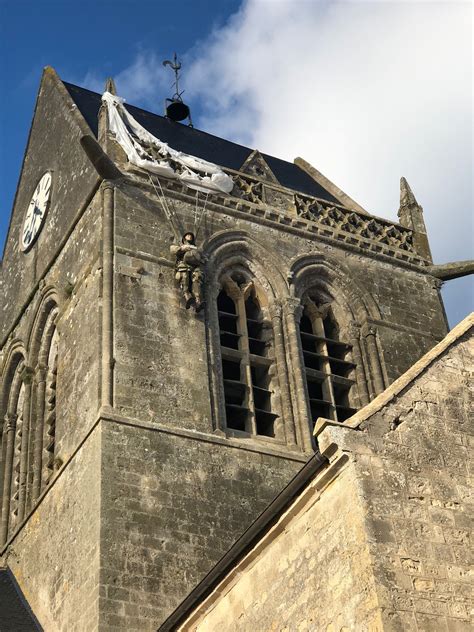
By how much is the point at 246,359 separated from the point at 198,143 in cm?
557

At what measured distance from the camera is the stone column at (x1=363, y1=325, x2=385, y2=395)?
1719 cm

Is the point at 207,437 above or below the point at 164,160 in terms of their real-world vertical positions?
below

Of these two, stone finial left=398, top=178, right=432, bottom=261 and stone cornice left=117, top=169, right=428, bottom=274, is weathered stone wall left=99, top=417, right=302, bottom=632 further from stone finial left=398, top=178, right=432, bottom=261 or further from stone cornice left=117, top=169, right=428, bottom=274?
stone finial left=398, top=178, right=432, bottom=261

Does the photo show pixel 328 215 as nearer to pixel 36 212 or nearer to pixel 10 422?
pixel 36 212

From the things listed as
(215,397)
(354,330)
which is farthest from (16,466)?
(354,330)

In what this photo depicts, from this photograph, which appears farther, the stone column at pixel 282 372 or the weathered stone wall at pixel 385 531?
the stone column at pixel 282 372

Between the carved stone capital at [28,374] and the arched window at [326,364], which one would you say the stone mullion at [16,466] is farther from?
the arched window at [326,364]

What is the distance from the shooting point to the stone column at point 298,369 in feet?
52.0

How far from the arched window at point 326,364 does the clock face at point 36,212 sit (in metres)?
4.62

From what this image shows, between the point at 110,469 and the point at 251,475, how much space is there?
190 cm

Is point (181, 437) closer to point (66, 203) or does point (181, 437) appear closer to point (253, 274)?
point (253, 274)

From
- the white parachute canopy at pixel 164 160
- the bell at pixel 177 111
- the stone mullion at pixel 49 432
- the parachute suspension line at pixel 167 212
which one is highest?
the bell at pixel 177 111

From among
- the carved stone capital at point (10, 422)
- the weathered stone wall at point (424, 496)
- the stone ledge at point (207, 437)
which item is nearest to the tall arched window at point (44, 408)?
the carved stone capital at point (10, 422)

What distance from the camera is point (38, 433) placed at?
17.1 m
